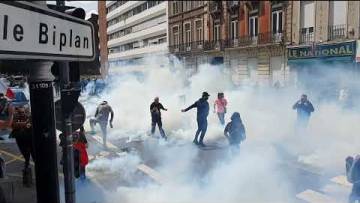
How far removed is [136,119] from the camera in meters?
16.4

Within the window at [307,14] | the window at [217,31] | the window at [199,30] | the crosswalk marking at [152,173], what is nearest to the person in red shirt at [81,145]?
the crosswalk marking at [152,173]

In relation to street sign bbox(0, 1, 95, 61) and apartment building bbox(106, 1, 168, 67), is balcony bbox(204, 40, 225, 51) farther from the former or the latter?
street sign bbox(0, 1, 95, 61)

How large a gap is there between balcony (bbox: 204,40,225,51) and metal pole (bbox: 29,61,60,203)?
30.1m

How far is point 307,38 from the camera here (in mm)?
23766

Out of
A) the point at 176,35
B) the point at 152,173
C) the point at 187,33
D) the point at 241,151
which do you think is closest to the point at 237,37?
the point at 187,33

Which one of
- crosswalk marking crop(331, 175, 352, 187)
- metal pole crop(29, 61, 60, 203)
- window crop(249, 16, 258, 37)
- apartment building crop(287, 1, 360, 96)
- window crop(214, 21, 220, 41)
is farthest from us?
window crop(214, 21, 220, 41)

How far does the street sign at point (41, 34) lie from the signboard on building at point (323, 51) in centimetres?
1957

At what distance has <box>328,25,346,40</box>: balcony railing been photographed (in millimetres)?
21203

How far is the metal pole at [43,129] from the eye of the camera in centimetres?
250

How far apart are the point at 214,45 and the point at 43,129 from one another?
31518 millimetres

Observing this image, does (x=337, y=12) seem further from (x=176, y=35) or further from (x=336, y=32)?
(x=176, y=35)

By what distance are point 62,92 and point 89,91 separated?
24.0 m

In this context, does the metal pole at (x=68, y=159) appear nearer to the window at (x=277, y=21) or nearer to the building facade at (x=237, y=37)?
the building facade at (x=237, y=37)

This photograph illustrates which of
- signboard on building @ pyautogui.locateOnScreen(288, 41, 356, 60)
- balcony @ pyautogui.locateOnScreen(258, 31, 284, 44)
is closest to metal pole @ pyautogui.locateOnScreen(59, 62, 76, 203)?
signboard on building @ pyautogui.locateOnScreen(288, 41, 356, 60)
